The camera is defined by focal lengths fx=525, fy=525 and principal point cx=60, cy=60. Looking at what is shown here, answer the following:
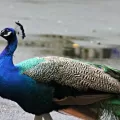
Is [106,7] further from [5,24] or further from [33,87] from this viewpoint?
[33,87]

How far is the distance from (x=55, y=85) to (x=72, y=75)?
0.15 meters

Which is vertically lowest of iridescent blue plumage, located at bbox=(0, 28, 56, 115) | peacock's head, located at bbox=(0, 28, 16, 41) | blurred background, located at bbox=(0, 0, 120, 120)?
→ blurred background, located at bbox=(0, 0, 120, 120)

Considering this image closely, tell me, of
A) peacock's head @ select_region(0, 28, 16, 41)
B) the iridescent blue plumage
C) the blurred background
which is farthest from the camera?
the blurred background

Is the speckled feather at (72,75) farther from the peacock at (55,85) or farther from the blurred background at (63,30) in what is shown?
the blurred background at (63,30)

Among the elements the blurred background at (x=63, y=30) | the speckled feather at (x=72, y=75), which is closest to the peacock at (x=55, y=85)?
the speckled feather at (x=72, y=75)

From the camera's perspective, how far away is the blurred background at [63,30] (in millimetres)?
8078

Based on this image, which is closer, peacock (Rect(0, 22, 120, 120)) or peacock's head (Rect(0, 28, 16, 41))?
peacock (Rect(0, 22, 120, 120))

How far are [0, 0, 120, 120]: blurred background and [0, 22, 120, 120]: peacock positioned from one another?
115 cm

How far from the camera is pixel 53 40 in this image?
9273mm

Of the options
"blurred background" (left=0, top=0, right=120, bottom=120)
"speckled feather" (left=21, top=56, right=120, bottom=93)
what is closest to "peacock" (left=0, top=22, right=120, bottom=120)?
"speckled feather" (left=21, top=56, right=120, bottom=93)

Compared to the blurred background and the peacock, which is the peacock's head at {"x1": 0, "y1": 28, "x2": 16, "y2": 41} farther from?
the blurred background

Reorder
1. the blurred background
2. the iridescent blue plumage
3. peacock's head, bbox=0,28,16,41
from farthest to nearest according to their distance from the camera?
the blurred background
peacock's head, bbox=0,28,16,41
the iridescent blue plumage

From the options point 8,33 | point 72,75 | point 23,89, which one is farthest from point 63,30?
point 23,89

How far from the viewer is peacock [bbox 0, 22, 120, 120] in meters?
4.03
